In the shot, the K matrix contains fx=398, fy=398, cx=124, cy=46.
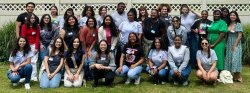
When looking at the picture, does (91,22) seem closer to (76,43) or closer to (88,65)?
(76,43)

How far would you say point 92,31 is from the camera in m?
8.76

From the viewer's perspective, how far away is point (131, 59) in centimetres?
855

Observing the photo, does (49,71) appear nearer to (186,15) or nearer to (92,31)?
(92,31)

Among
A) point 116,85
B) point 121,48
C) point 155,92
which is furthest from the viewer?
point 121,48

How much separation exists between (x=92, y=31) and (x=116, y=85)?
1322mm

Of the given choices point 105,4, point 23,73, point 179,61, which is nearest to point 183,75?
point 179,61

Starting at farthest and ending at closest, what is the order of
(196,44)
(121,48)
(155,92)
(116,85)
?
(196,44), (121,48), (116,85), (155,92)

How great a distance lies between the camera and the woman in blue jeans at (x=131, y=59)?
8.40m

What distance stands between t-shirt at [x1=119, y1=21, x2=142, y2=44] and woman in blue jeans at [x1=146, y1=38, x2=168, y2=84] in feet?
1.64

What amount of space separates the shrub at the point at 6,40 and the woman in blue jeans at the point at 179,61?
16.3ft

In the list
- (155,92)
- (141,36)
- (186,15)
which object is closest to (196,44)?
(186,15)

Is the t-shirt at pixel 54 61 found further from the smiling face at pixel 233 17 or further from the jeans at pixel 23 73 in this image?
the smiling face at pixel 233 17

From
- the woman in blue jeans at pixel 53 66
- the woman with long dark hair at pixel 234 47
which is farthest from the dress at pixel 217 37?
the woman in blue jeans at pixel 53 66

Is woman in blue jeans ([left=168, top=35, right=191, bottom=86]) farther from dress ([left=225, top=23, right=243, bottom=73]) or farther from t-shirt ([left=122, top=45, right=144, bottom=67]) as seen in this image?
dress ([left=225, top=23, right=243, bottom=73])
